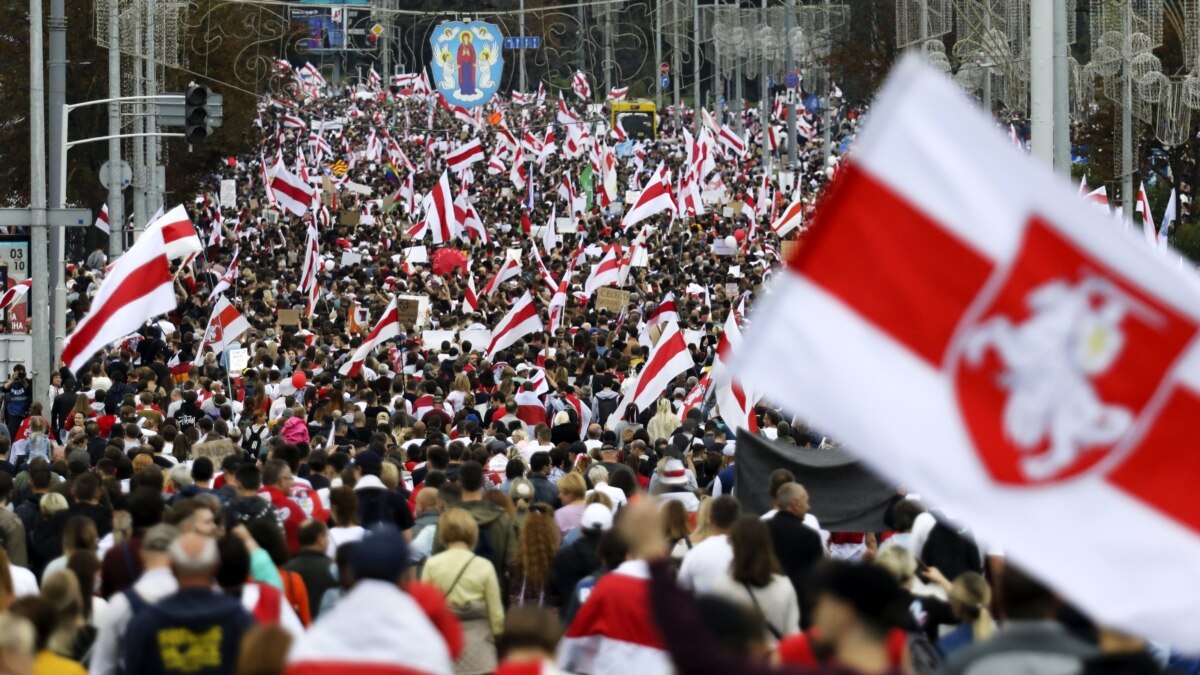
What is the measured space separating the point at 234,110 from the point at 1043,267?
48083mm

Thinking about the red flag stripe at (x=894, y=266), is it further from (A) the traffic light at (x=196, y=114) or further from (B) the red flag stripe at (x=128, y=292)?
(A) the traffic light at (x=196, y=114)

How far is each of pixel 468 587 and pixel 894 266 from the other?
4.78 m

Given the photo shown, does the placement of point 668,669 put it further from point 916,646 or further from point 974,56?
point 974,56

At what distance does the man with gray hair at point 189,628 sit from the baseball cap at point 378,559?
0.88 meters

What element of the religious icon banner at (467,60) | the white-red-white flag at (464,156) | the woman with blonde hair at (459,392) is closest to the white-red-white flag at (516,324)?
the woman with blonde hair at (459,392)

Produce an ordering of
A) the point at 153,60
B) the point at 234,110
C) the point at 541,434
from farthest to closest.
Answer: the point at 234,110, the point at 153,60, the point at 541,434

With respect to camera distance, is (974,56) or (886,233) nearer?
(886,233)

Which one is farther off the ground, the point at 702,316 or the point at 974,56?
the point at 974,56

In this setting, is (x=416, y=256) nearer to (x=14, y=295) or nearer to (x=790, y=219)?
(x=790, y=219)

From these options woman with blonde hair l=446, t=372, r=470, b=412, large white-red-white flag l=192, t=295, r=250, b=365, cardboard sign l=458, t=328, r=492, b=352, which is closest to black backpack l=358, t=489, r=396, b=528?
woman with blonde hair l=446, t=372, r=470, b=412

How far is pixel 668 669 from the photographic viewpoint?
7.75 meters

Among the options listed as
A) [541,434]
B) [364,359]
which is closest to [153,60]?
[364,359]

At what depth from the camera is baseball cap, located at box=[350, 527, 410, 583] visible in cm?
565

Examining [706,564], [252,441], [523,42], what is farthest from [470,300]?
[523,42]
